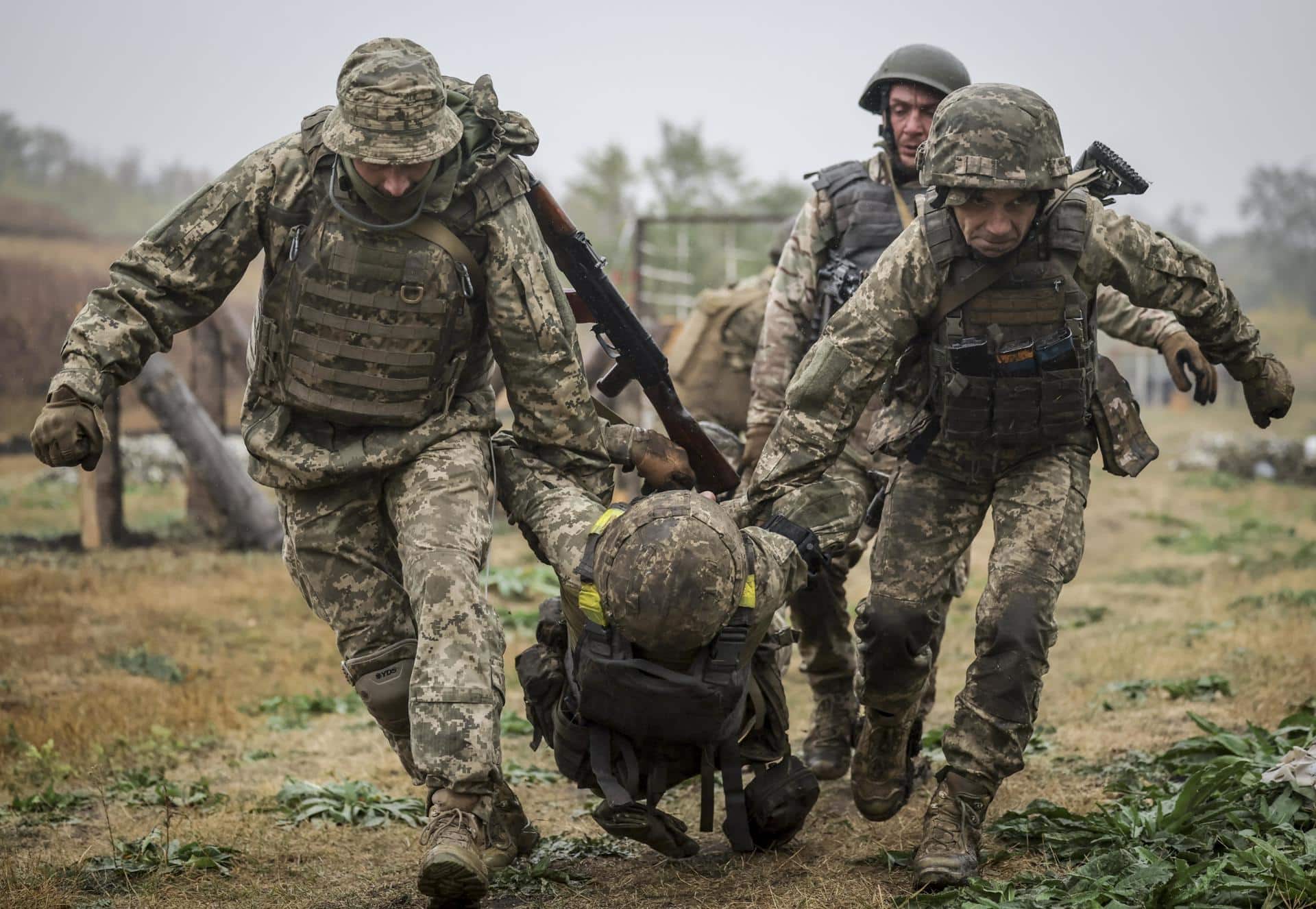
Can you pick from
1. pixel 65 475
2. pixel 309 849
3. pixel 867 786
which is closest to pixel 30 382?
pixel 65 475

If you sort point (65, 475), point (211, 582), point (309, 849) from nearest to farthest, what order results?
point (309, 849) < point (211, 582) < point (65, 475)

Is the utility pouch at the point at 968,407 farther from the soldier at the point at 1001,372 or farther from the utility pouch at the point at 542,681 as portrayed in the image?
the utility pouch at the point at 542,681

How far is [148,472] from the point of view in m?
16.9

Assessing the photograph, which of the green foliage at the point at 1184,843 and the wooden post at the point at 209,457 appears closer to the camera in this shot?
the green foliage at the point at 1184,843

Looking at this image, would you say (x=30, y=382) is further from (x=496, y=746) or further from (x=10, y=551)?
(x=496, y=746)

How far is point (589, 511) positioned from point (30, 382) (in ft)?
36.7

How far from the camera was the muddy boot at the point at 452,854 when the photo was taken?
4.14m

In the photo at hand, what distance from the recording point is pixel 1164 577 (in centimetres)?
1236

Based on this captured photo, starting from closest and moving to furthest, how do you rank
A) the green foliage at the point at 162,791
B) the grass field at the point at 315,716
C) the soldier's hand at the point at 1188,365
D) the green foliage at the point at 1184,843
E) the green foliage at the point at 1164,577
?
the green foliage at the point at 1184,843, the grass field at the point at 315,716, the soldier's hand at the point at 1188,365, the green foliage at the point at 162,791, the green foliage at the point at 1164,577

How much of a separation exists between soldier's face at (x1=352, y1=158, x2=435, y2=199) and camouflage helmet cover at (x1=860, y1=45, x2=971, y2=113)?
2661 mm

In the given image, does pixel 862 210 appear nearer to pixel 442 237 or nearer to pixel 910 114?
pixel 910 114

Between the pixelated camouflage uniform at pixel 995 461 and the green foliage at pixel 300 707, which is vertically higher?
the pixelated camouflage uniform at pixel 995 461

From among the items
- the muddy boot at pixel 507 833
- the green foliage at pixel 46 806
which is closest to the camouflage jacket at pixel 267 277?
the muddy boot at pixel 507 833

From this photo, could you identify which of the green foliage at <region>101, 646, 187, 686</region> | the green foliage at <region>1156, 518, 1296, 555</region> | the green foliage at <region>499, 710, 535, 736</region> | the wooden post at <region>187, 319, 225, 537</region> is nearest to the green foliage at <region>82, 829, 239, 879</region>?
the green foliage at <region>499, 710, 535, 736</region>
